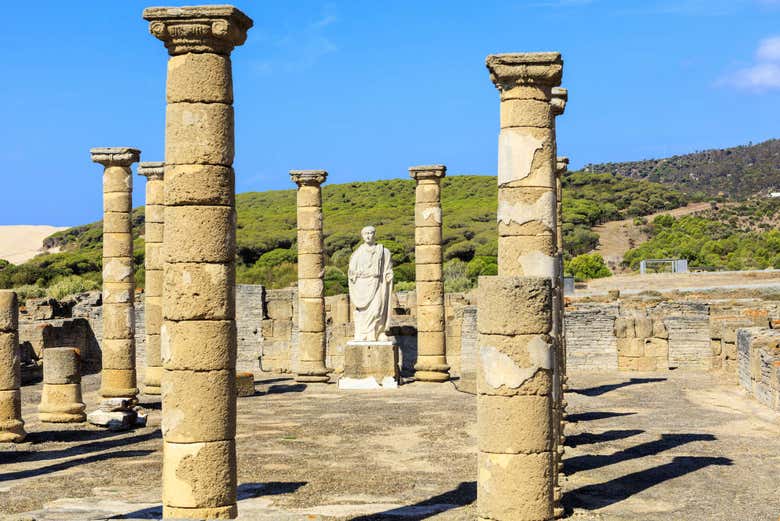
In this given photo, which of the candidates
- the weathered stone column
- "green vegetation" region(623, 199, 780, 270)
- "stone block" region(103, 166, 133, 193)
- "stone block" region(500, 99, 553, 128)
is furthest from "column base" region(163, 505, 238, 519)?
"green vegetation" region(623, 199, 780, 270)

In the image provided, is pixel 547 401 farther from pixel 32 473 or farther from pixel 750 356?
pixel 750 356

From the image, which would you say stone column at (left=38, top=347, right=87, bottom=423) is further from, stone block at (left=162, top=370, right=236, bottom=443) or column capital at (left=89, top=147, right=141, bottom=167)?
stone block at (left=162, top=370, right=236, bottom=443)

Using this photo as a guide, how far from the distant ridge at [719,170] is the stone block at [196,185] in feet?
260

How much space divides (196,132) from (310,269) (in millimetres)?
13192

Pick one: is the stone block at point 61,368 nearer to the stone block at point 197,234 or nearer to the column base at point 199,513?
the stone block at point 197,234

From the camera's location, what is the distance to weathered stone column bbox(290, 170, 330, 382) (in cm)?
2236

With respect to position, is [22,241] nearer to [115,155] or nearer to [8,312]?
[115,155]

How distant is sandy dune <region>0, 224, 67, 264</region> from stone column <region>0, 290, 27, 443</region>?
6352 centimetres

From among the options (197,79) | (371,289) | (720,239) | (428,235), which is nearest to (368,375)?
(371,289)

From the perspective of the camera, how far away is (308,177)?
73.6 ft

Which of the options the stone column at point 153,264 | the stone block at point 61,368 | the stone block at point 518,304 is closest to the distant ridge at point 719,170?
the stone column at point 153,264

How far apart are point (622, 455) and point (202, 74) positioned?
6841 millimetres

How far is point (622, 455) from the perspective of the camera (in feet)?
41.4

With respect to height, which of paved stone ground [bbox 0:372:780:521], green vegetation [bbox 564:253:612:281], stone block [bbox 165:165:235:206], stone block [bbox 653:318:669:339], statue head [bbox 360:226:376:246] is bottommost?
paved stone ground [bbox 0:372:780:521]
